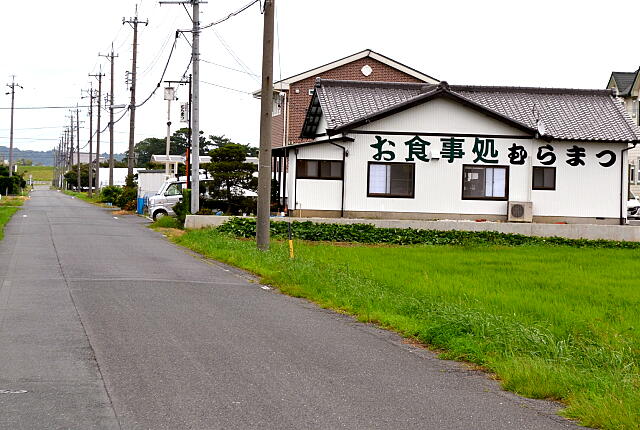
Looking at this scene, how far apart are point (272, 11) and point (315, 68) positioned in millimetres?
25743

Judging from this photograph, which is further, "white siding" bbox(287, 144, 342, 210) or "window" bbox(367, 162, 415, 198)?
"window" bbox(367, 162, 415, 198)

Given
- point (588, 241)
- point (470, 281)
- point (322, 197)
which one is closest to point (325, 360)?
point (470, 281)

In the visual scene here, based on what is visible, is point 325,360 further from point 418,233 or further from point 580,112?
point 580,112

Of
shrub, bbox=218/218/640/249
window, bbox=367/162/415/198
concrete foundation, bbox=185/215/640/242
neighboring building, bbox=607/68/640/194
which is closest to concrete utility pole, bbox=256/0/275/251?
shrub, bbox=218/218/640/249

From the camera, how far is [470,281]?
51.6 feet

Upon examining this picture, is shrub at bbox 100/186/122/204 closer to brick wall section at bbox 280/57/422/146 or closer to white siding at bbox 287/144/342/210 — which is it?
brick wall section at bbox 280/57/422/146

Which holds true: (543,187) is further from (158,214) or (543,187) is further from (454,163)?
(158,214)

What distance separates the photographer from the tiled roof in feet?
171

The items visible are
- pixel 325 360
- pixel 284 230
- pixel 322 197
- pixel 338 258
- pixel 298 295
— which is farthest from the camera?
pixel 322 197

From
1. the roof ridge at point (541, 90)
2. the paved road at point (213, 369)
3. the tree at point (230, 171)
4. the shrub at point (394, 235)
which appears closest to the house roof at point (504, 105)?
the roof ridge at point (541, 90)

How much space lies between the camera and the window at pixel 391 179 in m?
32.6

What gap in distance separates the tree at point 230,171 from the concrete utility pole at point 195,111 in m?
1.59

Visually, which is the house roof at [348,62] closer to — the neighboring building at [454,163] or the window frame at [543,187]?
the neighboring building at [454,163]

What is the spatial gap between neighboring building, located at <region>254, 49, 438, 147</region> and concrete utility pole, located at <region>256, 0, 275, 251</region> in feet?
80.2
